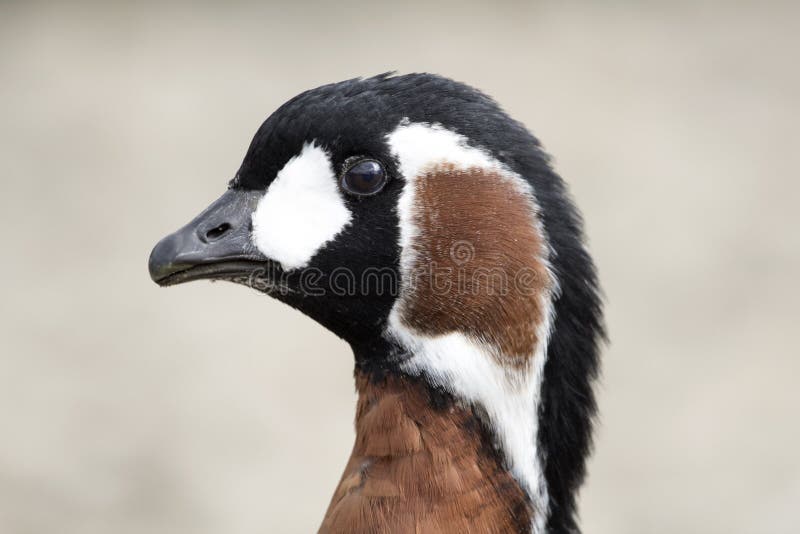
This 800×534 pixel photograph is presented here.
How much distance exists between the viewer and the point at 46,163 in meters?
6.68

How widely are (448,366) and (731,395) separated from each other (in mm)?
3682

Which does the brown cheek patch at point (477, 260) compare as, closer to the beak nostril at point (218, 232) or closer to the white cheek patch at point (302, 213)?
the white cheek patch at point (302, 213)

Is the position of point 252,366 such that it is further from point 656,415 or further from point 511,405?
point 511,405

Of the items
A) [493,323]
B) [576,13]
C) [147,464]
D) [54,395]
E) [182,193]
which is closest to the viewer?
[493,323]

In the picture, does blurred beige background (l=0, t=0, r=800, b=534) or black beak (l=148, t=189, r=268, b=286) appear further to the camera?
blurred beige background (l=0, t=0, r=800, b=534)

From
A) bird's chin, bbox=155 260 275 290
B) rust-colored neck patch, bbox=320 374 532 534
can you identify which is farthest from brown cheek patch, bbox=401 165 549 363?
bird's chin, bbox=155 260 275 290

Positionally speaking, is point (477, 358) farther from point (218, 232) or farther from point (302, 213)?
point (218, 232)

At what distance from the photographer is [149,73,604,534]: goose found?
6.95ft

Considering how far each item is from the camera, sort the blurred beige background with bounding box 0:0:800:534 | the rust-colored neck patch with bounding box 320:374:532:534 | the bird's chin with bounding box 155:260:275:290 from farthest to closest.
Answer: the blurred beige background with bounding box 0:0:800:534 < the bird's chin with bounding box 155:260:275:290 < the rust-colored neck patch with bounding box 320:374:532:534

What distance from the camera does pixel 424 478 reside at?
2.11m

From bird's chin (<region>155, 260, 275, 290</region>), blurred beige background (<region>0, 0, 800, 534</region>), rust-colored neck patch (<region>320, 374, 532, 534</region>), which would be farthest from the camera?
blurred beige background (<region>0, 0, 800, 534</region>)

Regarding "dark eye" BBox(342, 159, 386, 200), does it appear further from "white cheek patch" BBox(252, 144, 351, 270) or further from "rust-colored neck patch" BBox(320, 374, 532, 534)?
"rust-colored neck patch" BBox(320, 374, 532, 534)

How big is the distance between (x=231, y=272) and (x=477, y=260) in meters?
0.50

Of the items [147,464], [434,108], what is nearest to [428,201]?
[434,108]
